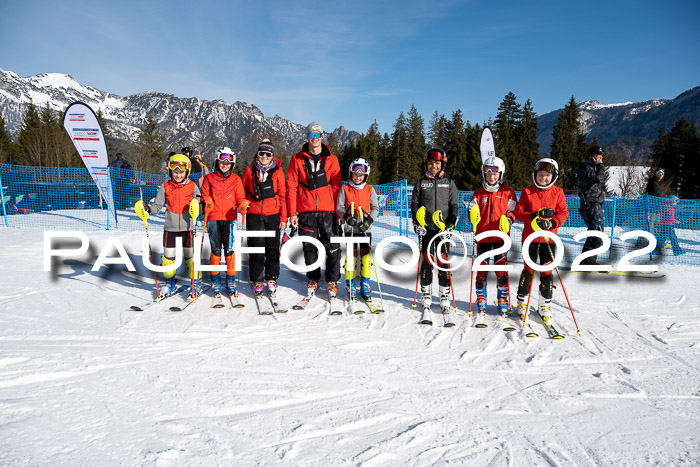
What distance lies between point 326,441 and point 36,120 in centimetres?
5895

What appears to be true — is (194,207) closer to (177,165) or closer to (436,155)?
(177,165)

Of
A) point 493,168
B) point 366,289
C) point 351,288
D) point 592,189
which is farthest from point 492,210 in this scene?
point 592,189

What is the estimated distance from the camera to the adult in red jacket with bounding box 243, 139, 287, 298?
17.2ft

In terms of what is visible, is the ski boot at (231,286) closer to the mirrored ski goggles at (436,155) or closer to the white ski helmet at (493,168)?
the mirrored ski goggles at (436,155)

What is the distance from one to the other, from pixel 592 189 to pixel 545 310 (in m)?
3.57

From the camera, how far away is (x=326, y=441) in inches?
95.7

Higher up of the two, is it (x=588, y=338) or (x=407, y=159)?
(x=407, y=159)

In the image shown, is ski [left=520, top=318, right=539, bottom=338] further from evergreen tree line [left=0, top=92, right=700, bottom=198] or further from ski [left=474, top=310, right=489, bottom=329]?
evergreen tree line [left=0, top=92, right=700, bottom=198]

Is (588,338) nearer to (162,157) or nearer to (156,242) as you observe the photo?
(156,242)

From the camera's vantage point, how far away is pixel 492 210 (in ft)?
16.1

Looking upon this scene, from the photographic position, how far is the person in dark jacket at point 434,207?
498 centimetres

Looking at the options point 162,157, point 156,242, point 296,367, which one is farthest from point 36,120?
point 296,367

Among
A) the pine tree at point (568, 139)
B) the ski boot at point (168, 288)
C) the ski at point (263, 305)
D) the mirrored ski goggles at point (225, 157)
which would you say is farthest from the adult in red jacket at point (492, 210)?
the pine tree at point (568, 139)

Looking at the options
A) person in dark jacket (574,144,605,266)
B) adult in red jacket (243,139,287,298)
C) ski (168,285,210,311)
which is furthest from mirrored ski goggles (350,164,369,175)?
person in dark jacket (574,144,605,266)
